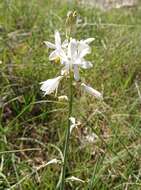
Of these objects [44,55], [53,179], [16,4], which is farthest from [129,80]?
[16,4]

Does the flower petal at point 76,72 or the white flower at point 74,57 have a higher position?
the white flower at point 74,57

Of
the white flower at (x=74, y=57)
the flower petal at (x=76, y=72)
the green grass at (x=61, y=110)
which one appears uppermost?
the white flower at (x=74, y=57)

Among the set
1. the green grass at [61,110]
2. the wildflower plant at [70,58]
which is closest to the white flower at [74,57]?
the wildflower plant at [70,58]

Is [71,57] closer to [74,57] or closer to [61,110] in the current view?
[74,57]

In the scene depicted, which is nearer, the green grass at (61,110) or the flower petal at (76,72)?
the flower petal at (76,72)

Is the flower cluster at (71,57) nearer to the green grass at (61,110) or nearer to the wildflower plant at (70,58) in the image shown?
the wildflower plant at (70,58)

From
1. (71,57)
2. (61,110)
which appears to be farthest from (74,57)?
(61,110)

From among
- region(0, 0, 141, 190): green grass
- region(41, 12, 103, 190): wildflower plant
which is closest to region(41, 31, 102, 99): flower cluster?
region(41, 12, 103, 190): wildflower plant

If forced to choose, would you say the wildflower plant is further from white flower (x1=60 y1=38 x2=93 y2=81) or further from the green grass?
the green grass
